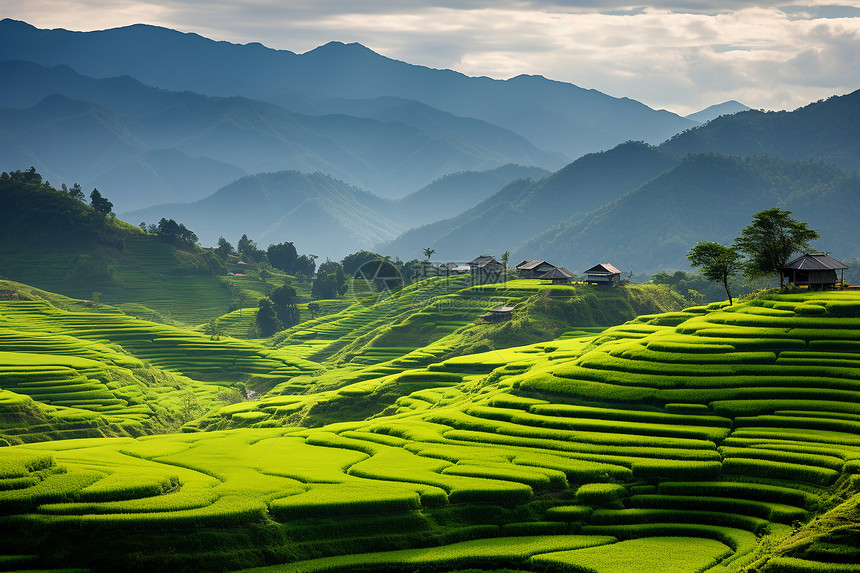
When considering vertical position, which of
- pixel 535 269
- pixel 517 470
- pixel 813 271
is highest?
pixel 535 269

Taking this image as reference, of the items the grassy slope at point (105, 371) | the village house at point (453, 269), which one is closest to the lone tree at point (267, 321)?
the grassy slope at point (105, 371)

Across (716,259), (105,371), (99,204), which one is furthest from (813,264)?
(99,204)

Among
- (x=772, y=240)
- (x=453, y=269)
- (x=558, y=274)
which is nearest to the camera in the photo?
(x=772, y=240)

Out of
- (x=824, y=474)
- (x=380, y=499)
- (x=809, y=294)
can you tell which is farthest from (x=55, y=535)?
(x=809, y=294)

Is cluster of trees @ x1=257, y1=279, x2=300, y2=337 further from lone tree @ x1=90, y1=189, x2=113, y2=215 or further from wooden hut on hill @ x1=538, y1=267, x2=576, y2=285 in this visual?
wooden hut on hill @ x1=538, y1=267, x2=576, y2=285

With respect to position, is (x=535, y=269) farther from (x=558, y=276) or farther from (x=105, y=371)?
(x=105, y=371)

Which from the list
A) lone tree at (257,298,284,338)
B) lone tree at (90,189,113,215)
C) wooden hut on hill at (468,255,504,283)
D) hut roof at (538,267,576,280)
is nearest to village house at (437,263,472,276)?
wooden hut on hill at (468,255,504,283)

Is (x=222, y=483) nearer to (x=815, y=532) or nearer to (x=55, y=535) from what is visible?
(x=55, y=535)
